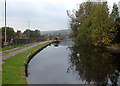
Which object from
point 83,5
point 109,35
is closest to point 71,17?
point 83,5

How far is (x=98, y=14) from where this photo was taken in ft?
64.1

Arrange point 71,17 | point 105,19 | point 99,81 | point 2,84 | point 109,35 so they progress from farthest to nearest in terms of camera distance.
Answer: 1. point 71,17
2. point 105,19
3. point 109,35
4. point 99,81
5. point 2,84

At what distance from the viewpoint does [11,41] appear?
Answer: 2042 cm

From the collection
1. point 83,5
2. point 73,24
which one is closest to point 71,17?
point 73,24

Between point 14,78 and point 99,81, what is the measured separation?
13.0 ft

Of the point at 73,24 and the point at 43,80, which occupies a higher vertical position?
the point at 73,24

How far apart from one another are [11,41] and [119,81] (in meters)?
18.3

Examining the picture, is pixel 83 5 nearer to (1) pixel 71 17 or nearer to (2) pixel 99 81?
(1) pixel 71 17

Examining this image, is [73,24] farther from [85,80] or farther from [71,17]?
[85,80]

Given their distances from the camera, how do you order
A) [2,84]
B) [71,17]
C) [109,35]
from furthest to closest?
[71,17]
[109,35]
[2,84]

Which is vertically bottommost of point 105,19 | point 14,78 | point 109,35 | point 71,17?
point 14,78

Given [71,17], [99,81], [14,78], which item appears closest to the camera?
[14,78]

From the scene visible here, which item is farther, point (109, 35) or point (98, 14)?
point (98, 14)

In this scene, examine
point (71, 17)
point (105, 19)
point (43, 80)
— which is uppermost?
point (71, 17)
